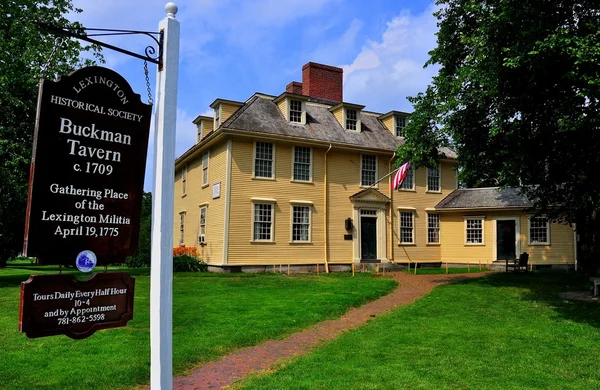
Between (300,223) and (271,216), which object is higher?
(271,216)

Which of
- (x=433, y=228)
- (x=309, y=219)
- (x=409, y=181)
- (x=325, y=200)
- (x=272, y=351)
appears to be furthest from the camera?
(x=433, y=228)

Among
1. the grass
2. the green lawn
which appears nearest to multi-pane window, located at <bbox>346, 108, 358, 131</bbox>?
the grass

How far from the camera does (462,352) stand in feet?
25.4

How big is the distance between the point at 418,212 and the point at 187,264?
12948mm

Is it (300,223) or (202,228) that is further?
(202,228)

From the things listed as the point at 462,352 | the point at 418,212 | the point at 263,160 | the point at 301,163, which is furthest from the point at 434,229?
the point at 462,352

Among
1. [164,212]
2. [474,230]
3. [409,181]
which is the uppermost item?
[409,181]

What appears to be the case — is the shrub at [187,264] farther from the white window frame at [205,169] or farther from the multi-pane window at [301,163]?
the multi-pane window at [301,163]

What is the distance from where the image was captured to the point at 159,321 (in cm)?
439

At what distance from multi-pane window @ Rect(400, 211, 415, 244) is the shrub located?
10.6m

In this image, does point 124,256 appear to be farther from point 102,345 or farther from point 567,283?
point 567,283

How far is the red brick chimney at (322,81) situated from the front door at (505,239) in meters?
11.6

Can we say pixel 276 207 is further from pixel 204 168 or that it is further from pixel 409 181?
pixel 409 181

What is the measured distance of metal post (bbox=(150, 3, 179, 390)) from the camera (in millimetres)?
4398
